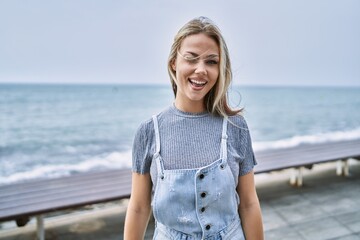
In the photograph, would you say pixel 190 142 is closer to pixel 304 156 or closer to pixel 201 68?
pixel 201 68

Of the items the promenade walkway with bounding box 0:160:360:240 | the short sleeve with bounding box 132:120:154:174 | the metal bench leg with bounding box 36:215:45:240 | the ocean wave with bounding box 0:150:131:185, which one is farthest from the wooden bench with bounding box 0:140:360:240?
the ocean wave with bounding box 0:150:131:185

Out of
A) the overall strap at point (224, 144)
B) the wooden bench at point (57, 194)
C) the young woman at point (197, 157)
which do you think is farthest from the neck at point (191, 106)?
the wooden bench at point (57, 194)

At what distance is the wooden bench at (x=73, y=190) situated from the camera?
2.84 m

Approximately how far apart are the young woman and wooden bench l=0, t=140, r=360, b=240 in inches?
75.8

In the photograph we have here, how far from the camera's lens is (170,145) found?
1151 mm

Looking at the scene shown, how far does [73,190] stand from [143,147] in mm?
2379

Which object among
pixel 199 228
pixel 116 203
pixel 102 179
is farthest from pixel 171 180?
pixel 116 203

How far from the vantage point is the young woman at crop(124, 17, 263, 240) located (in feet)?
3.62

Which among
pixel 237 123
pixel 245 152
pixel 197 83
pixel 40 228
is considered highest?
pixel 197 83

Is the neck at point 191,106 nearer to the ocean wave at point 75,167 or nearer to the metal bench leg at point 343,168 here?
the metal bench leg at point 343,168

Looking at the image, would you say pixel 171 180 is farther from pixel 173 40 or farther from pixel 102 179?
pixel 102 179

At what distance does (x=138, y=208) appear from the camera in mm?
1246

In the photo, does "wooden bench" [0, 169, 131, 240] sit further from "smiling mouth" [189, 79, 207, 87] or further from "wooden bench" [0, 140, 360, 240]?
"smiling mouth" [189, 79, 207, 87]

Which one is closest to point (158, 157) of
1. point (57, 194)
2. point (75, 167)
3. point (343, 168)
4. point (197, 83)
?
point (197, 83)
